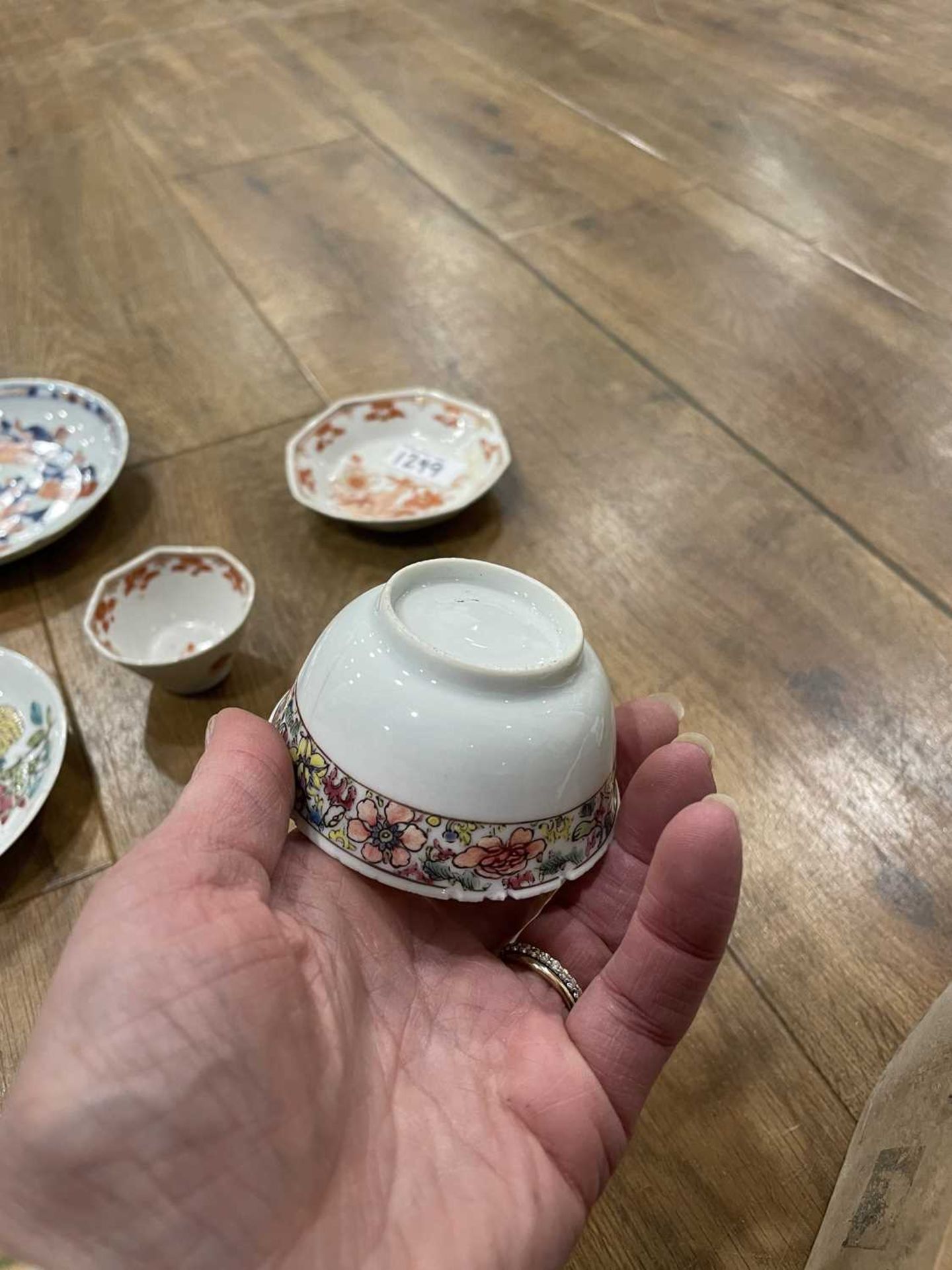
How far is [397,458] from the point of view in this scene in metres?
1.20

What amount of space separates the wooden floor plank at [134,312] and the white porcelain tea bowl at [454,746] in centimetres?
72

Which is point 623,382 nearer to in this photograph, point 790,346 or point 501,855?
point 790,346

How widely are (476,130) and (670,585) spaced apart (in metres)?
1.24

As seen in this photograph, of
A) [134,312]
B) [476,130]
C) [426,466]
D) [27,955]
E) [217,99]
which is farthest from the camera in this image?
[217,99]

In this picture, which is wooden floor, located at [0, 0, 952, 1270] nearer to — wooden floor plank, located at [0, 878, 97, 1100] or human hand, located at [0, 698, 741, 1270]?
wooden floor plank, located at [0, 878, 97, 1100]

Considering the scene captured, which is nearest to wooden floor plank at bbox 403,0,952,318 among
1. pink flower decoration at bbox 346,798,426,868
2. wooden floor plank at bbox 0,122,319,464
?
wooden floor plank at bbox 0,122,319,464

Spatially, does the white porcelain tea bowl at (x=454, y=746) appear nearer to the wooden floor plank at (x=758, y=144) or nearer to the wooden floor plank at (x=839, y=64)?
the wooden floor plank at (x=758, y=144)

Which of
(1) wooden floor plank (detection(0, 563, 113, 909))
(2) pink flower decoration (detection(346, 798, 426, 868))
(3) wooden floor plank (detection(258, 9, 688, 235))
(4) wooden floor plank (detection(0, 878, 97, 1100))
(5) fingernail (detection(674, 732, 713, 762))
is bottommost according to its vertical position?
(4) wooden floor plank (detection(0, 878, 97, 1100))

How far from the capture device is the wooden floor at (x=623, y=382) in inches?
29.3

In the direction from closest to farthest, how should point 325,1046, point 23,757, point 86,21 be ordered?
point 325,1046 < point 23,757 < point 86,21

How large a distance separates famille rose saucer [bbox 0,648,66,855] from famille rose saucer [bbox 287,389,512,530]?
341 mm

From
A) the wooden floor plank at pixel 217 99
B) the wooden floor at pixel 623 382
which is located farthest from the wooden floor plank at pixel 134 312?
the wooden floor plank at pixel 217 99

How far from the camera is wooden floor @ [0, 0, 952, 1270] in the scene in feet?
2.44

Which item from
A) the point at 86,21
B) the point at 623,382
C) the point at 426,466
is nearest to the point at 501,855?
the point at 426,466
